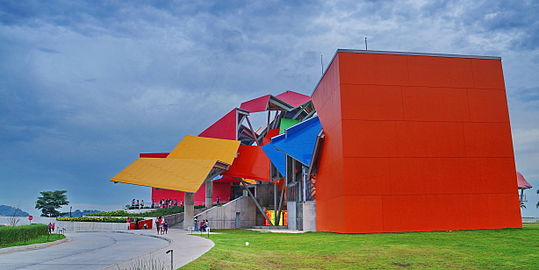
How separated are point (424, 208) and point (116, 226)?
91.0 ft

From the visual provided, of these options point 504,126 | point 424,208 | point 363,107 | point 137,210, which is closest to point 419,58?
point 363,107

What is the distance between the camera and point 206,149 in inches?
1709

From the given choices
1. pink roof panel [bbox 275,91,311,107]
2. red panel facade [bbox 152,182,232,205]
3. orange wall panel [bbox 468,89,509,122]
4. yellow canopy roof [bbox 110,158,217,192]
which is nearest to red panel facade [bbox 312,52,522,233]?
orange wall panel [bbox 468,89,509,122]

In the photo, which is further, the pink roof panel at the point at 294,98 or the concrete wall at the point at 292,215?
the pink roof panel at the point at 294,98

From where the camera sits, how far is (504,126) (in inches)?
1027

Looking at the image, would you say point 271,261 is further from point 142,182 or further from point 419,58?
point 142,182

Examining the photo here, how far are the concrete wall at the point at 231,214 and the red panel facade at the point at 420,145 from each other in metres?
19.6

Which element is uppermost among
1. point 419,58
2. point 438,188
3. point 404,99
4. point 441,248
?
point 419,58

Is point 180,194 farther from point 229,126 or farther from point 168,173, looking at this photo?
point 168,173

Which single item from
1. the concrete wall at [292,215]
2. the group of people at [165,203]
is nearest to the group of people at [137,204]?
the group of people at [165,203]

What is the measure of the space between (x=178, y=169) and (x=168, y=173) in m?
1.08

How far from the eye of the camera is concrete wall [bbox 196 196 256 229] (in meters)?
43.5

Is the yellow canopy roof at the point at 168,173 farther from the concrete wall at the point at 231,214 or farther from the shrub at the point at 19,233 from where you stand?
the shrub at the point at 19,233

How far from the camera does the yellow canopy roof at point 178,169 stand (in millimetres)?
34306
